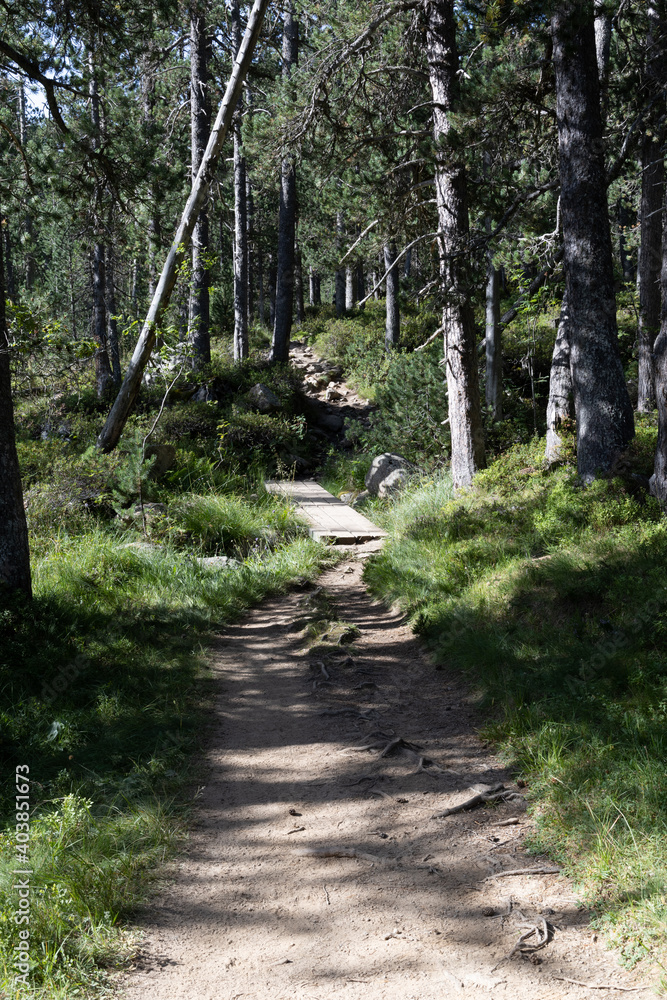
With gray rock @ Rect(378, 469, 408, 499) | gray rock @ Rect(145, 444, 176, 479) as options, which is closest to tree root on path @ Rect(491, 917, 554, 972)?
gray rock @ Rect(145, 444, 176, 479)

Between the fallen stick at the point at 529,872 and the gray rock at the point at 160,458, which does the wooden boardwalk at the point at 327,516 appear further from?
the fallen stick at the point at 529,872

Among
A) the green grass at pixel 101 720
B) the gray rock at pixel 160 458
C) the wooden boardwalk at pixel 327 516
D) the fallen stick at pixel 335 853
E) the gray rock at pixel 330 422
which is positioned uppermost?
the gray rock at pixel 330 422

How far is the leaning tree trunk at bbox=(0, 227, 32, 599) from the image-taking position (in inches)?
225

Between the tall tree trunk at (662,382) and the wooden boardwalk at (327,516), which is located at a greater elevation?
the tall tree trunk at (662,382)

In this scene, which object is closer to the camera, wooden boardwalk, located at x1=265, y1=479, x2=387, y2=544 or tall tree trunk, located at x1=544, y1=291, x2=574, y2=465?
tall tree trunk, located at x1=544, y1=291, x2=574, y2=465

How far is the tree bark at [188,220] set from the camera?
30.5 feet

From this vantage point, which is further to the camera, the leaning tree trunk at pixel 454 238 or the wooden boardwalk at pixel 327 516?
the wooden boardwalk at pixel 327 516

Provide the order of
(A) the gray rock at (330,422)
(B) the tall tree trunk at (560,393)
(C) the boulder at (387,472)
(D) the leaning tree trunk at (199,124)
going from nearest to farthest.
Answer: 1. (B) the tall tree trunk at (560,393)
2. (C) the boulder at (387,472)
3. (D) the leaning tree trunk at (199,124)
4. (A) the gray rock at (330,422)

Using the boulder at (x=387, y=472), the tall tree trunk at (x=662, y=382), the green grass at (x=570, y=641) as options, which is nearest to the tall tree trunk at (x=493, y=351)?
the boulder at (x=387, y=472)

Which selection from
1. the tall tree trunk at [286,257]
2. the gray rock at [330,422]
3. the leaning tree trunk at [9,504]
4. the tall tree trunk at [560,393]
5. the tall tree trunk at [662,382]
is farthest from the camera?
the tall tree trunk at [286,257]

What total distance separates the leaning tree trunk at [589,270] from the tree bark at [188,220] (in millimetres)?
4150

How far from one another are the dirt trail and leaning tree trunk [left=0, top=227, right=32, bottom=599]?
219 cm

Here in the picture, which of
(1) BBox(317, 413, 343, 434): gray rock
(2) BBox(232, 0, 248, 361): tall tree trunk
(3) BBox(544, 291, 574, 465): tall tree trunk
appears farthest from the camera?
(2) BBox(232, 0, 248, 361): tall tree trunk

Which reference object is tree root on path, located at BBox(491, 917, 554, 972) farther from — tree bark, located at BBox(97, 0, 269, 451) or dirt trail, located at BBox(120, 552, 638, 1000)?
tree bark, located at BBox(97, 0, 269, 451)
